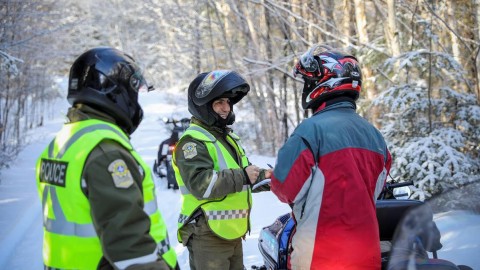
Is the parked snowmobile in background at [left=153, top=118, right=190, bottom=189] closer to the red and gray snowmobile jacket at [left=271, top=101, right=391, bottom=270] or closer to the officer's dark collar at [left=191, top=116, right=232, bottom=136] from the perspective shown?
the officer's dark collar at [left=191, top=116, right=232, bottom=136]

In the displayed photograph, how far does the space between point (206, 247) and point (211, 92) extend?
1000 millimetres

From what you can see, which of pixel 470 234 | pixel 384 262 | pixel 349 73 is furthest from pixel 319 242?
pixel 349 73

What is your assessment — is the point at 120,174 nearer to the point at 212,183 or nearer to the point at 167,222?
the point at 212,183

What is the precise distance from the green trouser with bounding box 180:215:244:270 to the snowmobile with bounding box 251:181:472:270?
300mm

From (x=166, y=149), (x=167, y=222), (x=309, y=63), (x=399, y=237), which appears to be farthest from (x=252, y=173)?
(x=166, y=149)

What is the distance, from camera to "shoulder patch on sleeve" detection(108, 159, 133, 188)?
5.02 ft

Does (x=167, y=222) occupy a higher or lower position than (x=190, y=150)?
lower

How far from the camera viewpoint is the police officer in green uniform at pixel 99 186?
1510 mm

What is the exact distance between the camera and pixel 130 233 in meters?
1.51

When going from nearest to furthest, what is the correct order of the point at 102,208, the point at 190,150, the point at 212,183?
the point at 102,208 < the point at 212,183 < the point at 190,150

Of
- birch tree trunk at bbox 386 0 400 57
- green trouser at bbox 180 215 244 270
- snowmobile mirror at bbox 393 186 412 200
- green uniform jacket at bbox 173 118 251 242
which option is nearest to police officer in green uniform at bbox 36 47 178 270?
green uniform jacket at bbox 173 118 251 242

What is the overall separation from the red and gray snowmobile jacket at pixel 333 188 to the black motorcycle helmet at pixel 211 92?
920 millimetres

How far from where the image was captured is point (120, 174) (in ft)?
5.06

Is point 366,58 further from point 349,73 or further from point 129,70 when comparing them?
point 129,70
